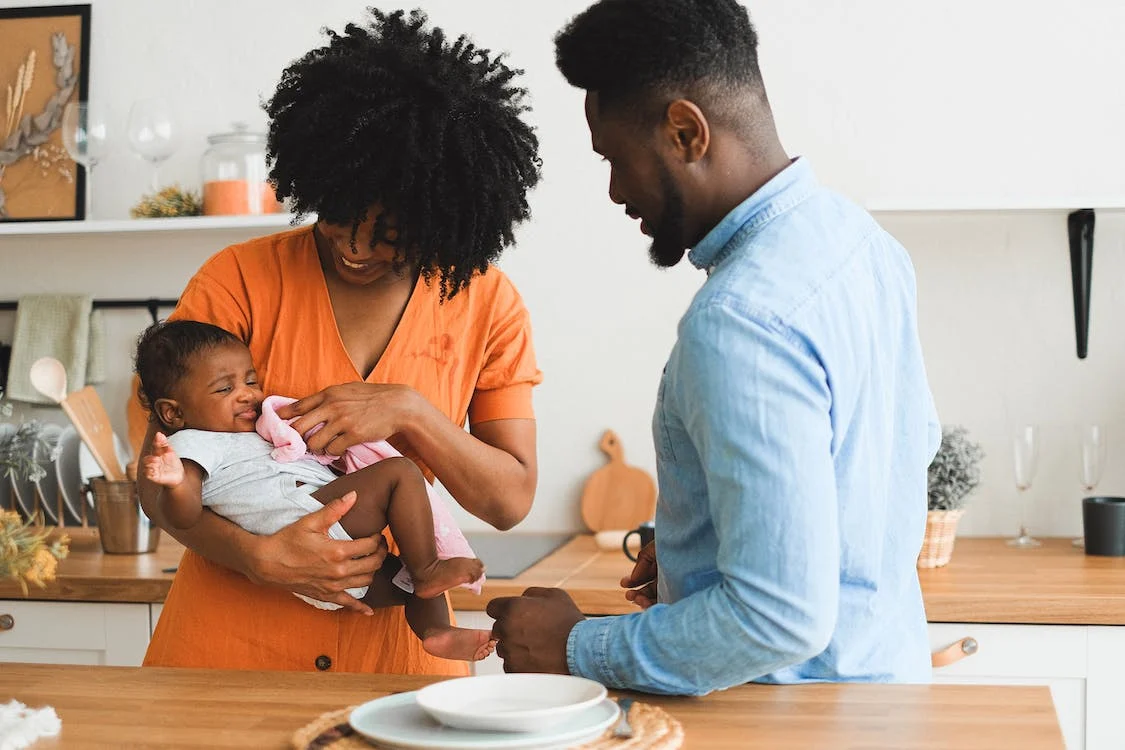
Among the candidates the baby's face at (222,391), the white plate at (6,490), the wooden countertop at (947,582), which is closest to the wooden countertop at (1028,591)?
the wooden countertop at (947,582)

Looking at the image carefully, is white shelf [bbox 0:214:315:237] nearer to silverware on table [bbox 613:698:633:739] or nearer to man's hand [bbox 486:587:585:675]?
man's hand [bbox 486:587:585:675]

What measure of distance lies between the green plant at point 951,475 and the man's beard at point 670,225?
53.5 inches

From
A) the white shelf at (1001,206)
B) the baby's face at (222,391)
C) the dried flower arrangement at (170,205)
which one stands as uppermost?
the dried flower arrangement at (170,205)

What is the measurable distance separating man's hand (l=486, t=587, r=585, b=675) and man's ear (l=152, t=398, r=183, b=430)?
2.09 ft

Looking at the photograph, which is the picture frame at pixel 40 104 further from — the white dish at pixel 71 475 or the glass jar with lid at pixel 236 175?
the white dish at pixel 71 475

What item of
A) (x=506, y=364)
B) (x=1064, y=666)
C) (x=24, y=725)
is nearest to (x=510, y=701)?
(x=24, y=725)

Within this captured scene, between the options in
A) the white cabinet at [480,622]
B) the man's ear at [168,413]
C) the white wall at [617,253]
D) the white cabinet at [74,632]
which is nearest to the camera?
the man's ear at [168,413]

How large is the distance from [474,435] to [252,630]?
1.27 ft

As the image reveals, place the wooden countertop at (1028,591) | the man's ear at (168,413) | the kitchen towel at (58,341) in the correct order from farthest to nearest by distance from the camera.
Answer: the kitchen towel at (58,341)
the wooden countertop at (1028,591)
the man's ear at (168,413)

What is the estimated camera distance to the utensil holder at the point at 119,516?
8.03ft

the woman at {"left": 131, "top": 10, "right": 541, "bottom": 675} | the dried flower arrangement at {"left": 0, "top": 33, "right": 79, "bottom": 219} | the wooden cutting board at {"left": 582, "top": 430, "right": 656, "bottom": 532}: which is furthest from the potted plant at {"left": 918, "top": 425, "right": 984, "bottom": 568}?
the dried flower arrangement at {"left": 0, "top": 33, "right": 79, "bottom": 219}

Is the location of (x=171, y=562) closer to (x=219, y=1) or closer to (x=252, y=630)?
(x=252, y=630)

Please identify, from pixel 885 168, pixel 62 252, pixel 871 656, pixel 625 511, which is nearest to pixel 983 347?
pixel 885 168

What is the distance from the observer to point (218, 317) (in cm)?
157
